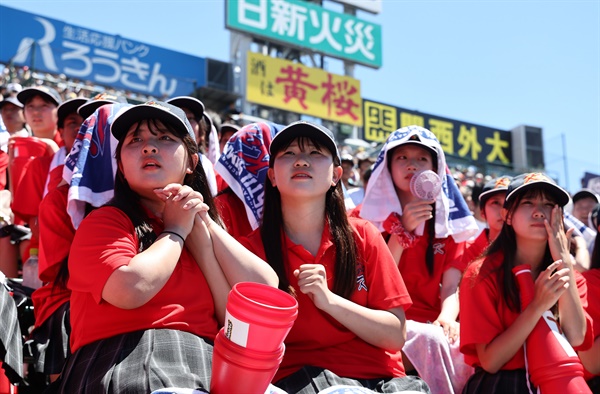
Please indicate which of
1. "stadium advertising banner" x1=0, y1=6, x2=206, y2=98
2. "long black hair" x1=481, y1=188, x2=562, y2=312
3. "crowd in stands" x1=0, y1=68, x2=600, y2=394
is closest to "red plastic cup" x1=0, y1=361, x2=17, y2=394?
"crowd in stands" x1=0, y1=68, x2=600, y2=394

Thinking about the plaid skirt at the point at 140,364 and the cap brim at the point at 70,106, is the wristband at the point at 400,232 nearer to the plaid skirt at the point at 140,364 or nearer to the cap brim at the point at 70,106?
the plaid skirt at the point at 140,364

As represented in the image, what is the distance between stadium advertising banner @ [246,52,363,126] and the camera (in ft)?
67.3

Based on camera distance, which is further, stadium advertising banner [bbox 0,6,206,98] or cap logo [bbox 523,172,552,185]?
stadium advertising banner [bbox 0,6,206,98]

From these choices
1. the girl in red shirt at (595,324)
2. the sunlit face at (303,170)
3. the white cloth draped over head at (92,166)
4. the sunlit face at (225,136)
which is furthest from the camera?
the sunlit face at (225,136)

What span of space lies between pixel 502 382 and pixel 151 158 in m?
1.96

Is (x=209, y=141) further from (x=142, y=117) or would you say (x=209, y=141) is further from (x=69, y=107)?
(x=142, y=117)

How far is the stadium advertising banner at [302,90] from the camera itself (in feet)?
67.3

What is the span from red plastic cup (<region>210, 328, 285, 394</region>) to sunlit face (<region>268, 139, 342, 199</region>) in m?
1.16

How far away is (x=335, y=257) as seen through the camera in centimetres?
275

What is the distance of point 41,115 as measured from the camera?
17.0 ft

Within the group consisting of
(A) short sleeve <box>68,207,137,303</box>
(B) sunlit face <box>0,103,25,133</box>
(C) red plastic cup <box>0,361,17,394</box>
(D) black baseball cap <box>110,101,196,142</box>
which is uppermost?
(B) sunlit face <box>0,103,25,133</box>

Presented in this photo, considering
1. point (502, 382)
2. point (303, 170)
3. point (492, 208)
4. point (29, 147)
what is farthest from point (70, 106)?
point (502, 382)

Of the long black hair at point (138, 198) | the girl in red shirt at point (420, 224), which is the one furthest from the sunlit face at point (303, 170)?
the girl in red shirt at point (420, 224)

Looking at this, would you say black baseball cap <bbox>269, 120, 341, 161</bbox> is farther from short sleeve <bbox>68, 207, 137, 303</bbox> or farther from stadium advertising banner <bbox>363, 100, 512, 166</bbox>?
stadium advertising banner <bbox>363, 100, 512, 166</bbox>
